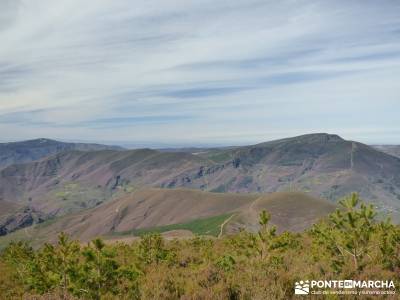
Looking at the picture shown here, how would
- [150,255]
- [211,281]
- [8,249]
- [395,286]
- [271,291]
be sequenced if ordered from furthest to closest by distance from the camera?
[8,249], [150,255], [211,281], [395,286], [271,291]

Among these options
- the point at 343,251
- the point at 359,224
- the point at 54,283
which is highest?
the point at 359,224

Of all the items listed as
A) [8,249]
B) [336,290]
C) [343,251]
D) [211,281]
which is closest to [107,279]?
[211,281]

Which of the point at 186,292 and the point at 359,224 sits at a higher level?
the point at 359,224

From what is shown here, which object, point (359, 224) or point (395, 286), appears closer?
point (395, 286)

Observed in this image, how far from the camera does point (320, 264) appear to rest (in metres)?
17.8

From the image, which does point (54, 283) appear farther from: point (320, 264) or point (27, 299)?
point (320, 264)

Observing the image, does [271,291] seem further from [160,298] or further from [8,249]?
[8,249]

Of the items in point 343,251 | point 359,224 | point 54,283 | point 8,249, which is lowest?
point 8,249

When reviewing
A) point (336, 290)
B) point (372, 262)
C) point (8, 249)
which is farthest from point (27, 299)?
point (8, 249)

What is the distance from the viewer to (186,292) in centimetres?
1330

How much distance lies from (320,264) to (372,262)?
222 cm

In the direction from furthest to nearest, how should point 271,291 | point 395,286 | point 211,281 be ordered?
point 211,281
point 395,286
point 271,291

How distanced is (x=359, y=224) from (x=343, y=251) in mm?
1788

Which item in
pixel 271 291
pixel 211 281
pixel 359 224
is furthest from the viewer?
pixel 359 224
